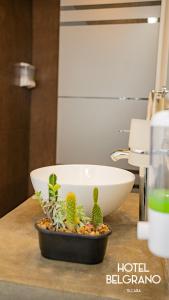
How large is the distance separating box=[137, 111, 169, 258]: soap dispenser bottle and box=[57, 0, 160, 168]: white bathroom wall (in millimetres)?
1841

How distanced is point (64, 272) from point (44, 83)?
81.1 inches

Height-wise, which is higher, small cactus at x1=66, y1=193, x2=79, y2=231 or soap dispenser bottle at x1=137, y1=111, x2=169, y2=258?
soap dispenser bottle at x1=137, y1=111, x2=169, y2=258

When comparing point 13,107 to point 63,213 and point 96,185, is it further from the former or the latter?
point 63,213

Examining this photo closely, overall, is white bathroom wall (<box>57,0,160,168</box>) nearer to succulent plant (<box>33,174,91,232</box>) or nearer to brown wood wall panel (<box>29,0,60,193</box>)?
brown wood wall panel (<box>29,0,60,193</box>)

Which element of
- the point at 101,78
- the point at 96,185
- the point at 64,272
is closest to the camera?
the point at 64,272

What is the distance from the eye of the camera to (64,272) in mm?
690

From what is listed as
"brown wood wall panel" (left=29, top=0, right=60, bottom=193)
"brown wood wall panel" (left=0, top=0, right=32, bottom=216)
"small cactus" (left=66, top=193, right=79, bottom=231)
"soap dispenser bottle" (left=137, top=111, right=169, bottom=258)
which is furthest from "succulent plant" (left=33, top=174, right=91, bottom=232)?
"brown wood wall panel" (left=29, top=0, right=60, bottom=193)

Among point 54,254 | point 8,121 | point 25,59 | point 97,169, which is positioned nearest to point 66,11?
point 25,59

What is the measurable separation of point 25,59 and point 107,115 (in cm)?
83

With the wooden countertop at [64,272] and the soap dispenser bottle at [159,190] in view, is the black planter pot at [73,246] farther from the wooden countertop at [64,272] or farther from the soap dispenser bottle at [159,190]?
the soap dispenser bottle at [159,190]

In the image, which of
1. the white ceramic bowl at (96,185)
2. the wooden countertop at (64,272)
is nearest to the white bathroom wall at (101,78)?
the white ceramic bowl at (96,185)

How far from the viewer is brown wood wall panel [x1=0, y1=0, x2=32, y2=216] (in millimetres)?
2152

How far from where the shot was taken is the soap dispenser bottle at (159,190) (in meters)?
0.45

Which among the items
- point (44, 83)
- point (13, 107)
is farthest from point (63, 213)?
point (44, 83)
